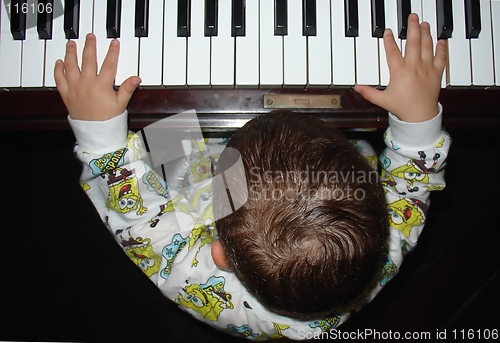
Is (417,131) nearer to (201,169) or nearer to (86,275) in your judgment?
(201,169)

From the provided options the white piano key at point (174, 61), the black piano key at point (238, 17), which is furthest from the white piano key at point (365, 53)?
the white piano key at point (174, 61)

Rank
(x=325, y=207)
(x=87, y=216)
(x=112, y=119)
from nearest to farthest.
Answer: (x=325, y=207)
(x=112, y=119)
(x=87, y=216)

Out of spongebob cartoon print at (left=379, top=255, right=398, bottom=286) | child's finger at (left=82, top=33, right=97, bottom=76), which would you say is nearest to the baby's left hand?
child's finger at (left=82, top=33, right=97, bottom=76)

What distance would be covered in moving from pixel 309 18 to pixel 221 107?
218mm

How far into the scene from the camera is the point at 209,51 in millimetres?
749

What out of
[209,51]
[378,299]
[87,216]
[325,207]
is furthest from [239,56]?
[378,299]

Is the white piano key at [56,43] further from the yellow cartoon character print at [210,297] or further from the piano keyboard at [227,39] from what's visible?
the yellow cartoon character print at [210,297]

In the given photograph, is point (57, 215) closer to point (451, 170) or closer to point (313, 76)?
point (313, 76)

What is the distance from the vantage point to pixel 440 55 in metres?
0.76

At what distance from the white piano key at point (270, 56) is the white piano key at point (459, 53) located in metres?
0.31

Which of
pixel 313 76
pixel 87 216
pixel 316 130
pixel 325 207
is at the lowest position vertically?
pixel 87 216

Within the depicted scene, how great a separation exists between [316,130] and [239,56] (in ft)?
0.75

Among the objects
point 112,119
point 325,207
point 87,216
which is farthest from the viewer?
point 87,216

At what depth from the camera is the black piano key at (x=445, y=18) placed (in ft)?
2.48
